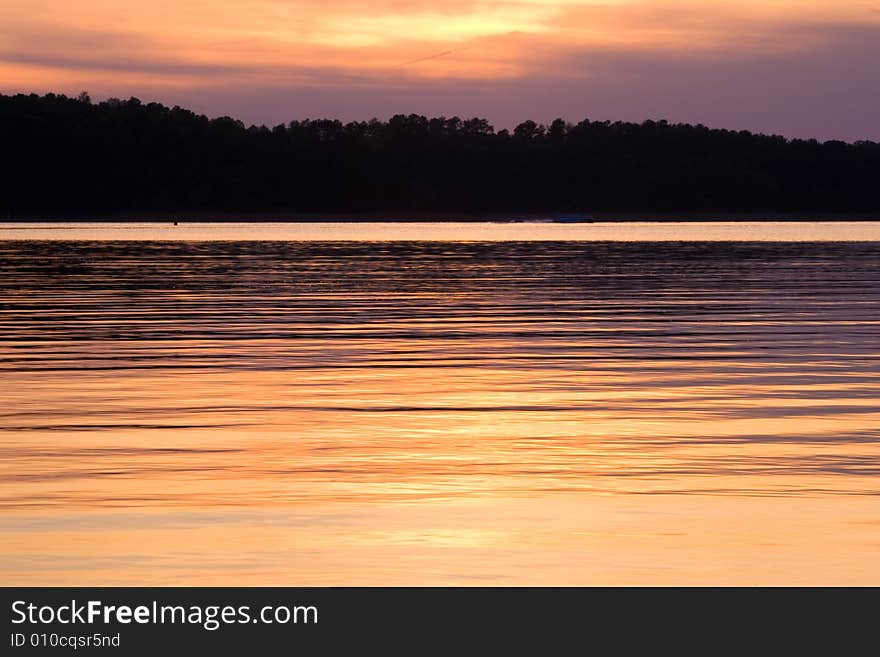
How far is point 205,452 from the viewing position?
18.5m

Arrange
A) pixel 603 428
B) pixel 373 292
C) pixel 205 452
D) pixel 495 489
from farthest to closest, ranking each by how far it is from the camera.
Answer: pixel 373 292 → pixel 603 428 → pixel 205 452 → pixel 495 489

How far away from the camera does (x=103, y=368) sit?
90.1ft

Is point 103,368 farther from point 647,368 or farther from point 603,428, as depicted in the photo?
point 603,428

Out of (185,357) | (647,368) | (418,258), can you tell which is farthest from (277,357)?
(418,258)

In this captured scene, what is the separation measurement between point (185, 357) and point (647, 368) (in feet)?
24.7

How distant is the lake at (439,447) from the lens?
13.5 m

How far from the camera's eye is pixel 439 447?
18.9 meters

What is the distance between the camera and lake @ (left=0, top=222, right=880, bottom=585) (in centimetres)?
1348

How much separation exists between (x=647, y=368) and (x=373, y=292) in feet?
81.0
